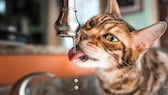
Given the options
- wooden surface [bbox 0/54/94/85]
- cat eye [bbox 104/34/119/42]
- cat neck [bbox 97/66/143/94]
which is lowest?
wooden surface [bbox 0/54/94/85]

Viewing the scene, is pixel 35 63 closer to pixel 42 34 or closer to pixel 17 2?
pixel 42 34

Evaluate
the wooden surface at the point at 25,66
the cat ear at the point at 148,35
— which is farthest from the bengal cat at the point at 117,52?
the wooden surface at the point at 25,66

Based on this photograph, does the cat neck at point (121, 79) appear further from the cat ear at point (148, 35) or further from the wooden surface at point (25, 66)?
the wooden surface at point (25, 66)

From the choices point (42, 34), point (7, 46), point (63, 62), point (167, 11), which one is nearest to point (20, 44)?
point (7, 46)

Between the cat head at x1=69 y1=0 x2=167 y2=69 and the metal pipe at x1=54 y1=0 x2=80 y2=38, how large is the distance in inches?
0.7

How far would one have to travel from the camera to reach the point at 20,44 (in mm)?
823

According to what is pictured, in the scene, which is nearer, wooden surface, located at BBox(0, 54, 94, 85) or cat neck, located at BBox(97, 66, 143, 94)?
cat neck, located at BBox(97, 66, 143, 94)

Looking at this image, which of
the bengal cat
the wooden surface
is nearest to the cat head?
the bengal cat

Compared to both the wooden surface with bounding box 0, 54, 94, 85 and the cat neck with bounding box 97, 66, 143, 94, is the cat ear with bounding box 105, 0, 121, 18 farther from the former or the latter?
the wooden surface with bounding box 0, 54, 94, 85

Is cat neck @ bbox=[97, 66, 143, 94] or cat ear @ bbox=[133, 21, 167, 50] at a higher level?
cat ear @ bbox=[133, 21, 167, 50]

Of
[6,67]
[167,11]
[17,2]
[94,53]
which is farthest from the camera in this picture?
[17,2]

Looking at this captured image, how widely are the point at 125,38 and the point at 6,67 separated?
49 centimetres

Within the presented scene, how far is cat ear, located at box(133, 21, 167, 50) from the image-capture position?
0.30 metres

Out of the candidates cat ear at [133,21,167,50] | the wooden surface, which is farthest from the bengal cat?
the wooden surface
